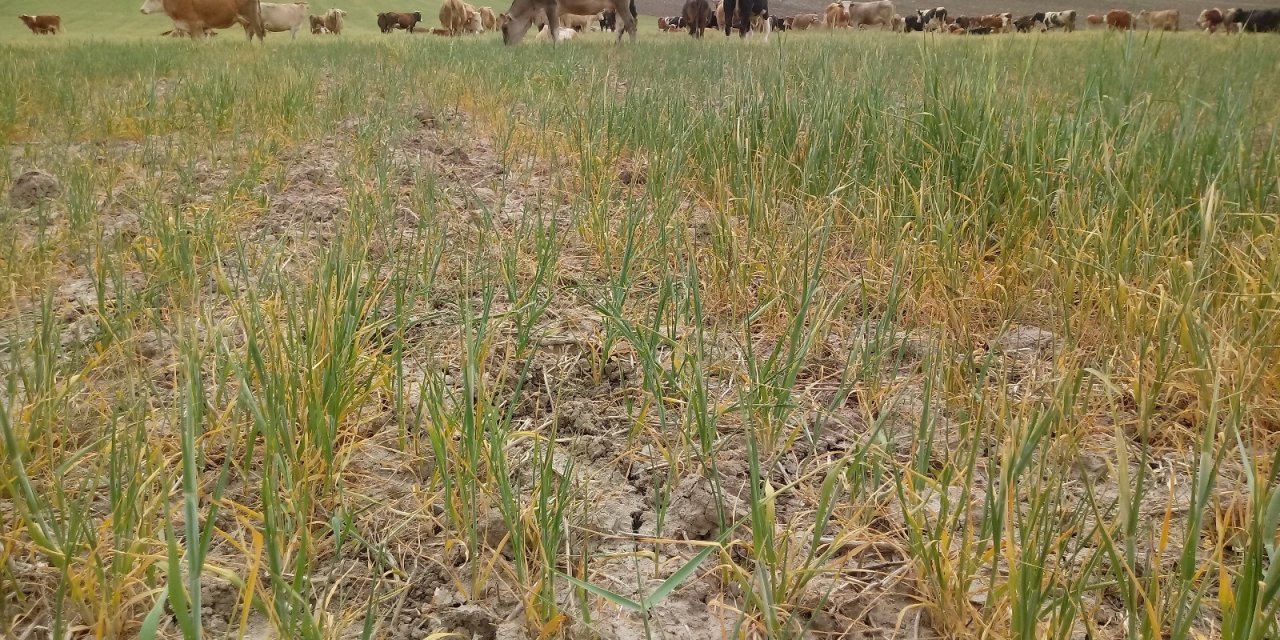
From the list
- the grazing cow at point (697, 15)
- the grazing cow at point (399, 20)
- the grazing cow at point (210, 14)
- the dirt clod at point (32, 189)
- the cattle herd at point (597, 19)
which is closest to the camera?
the dirt clod at point (32, 189)

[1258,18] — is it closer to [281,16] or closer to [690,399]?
[690,399]

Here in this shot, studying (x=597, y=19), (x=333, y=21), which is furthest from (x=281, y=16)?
(x=597, y=19)

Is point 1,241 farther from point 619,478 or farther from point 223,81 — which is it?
point 223,81

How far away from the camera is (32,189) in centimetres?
279

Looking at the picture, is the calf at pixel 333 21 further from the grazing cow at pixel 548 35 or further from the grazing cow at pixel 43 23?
the grazing cow at pixel 548 35

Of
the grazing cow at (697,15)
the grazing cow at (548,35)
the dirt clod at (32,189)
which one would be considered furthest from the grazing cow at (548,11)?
the dirt clod at (32,189)

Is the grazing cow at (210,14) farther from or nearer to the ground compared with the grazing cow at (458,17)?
nearer to the ground

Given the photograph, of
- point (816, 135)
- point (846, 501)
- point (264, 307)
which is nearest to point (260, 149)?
point (264, 307)

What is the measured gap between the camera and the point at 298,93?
15.6ft

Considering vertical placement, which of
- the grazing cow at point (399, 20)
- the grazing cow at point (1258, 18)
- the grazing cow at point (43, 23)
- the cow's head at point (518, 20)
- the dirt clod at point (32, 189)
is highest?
the grazing cow at point (399, 20)

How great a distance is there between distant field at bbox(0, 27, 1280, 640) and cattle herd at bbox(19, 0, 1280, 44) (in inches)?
33.9

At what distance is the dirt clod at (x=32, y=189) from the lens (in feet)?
8.96

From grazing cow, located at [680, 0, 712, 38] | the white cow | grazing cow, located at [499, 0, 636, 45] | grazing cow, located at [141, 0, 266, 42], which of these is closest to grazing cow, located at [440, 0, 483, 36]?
the white cow

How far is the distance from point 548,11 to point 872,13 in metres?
20.4
